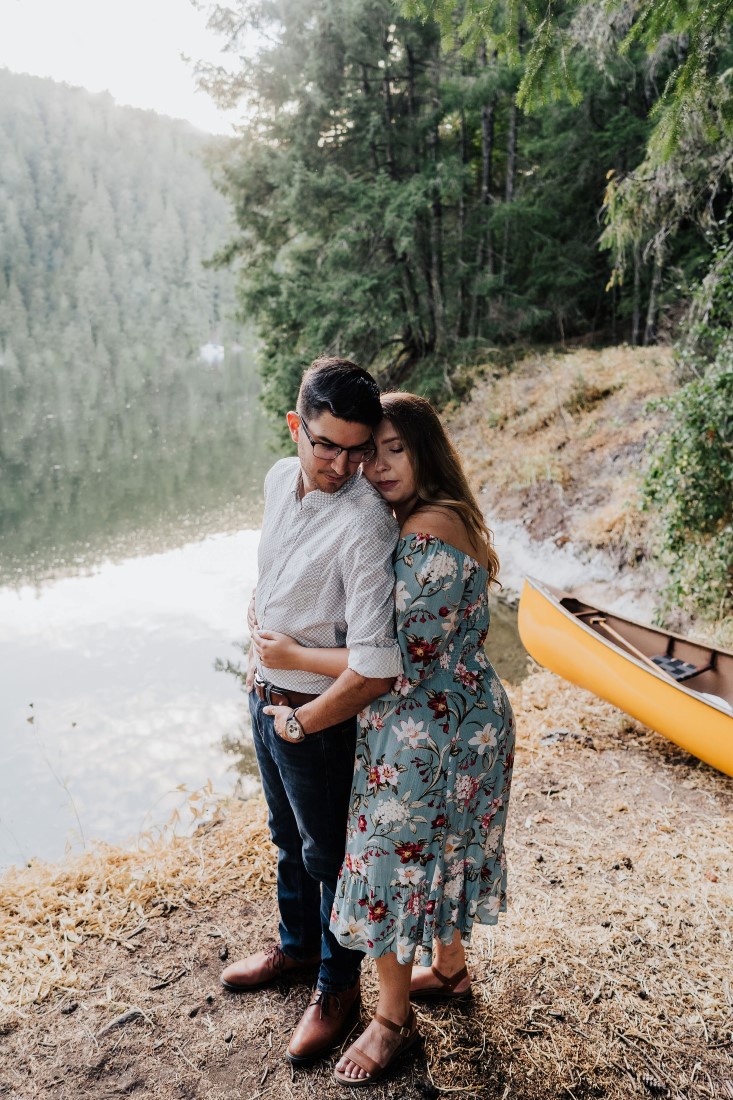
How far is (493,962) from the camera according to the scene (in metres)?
2.63

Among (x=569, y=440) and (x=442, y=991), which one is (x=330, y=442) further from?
(x=569, y=440)

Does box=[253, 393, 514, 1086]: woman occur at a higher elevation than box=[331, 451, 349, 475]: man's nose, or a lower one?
lower

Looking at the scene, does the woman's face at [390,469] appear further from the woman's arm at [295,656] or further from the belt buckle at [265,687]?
the belt buckle at [265,687]

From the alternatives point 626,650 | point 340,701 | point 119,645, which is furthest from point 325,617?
point 119,645

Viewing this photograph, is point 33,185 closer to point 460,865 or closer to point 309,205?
point 309,205

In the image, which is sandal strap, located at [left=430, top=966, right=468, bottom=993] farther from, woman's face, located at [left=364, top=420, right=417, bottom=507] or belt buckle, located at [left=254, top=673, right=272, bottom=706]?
woman's face, located at [left=364, top=420, right=417, bottom=507]

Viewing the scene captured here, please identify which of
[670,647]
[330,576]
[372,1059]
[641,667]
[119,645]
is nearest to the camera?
[330,576]

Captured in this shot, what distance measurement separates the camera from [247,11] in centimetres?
1209

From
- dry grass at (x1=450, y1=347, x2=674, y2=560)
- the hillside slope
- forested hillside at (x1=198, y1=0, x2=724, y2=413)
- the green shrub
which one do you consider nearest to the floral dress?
the green shrub

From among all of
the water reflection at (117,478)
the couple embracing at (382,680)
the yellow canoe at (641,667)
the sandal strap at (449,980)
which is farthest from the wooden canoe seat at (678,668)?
the water reflection at (117,478)

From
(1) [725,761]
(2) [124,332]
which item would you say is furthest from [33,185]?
(1) [725,761]

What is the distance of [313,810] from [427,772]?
396mm

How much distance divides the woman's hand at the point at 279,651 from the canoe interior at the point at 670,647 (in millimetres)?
3433

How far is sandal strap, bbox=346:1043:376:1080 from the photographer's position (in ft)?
6.89
